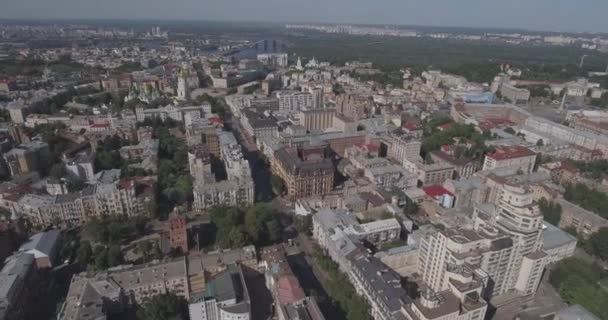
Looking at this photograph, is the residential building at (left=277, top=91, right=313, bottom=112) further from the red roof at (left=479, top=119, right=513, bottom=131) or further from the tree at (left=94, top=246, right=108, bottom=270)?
the tree at (left=94, top=246, right=108, bottom=270)

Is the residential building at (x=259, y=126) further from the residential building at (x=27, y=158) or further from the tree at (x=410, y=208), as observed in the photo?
the residential building at (x=27, y=158)

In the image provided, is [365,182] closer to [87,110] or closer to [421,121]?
[421,121]

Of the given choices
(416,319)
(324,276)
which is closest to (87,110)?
(324,276)

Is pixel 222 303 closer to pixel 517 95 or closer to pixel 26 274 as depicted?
pixel 26 274

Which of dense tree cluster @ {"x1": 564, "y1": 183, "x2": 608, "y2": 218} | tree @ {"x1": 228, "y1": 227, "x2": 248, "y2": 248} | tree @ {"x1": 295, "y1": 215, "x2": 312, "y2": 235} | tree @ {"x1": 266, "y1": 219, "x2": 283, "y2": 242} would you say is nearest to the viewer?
tree @ {"x1": 228, "y1": 227, "x2": 248, "y2": 248}

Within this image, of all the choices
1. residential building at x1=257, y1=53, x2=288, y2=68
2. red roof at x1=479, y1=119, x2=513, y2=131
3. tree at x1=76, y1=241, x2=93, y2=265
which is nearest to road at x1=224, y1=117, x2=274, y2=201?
tree at x1=76, y1=241, x2=93, y2=265

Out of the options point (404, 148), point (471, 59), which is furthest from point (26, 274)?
point (471, 59)

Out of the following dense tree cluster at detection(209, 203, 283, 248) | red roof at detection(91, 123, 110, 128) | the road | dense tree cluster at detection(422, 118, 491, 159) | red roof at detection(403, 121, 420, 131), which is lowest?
the road
